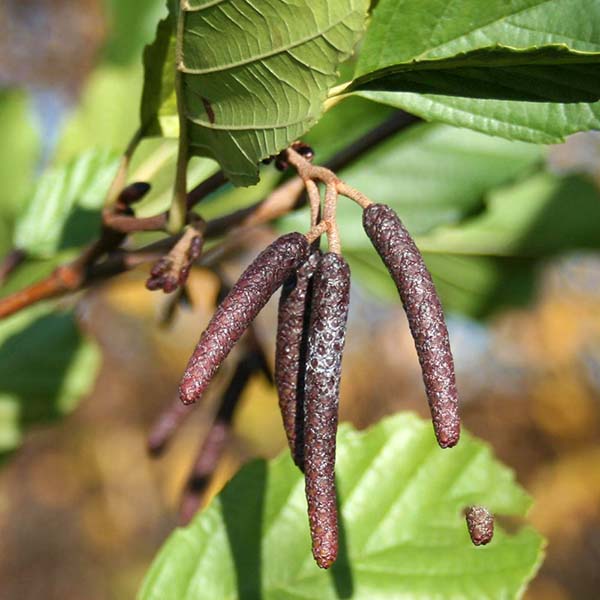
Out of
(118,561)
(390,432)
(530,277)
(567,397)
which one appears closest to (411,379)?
(567,397)

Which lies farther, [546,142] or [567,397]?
[567,397]

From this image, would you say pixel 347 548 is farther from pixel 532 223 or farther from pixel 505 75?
pixel 532 223

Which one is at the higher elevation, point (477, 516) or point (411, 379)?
point (477, 516)

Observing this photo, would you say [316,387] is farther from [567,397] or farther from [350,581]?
[567,397]

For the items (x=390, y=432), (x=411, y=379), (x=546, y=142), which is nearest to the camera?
(x=546, y=142)

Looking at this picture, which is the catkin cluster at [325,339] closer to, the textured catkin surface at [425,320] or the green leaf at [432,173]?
the textured catkin surface at [425,320]

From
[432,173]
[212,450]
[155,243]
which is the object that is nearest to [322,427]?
[155,243]

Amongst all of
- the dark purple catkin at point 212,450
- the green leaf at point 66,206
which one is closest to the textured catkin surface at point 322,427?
the dark purple catkin at point 212,450
